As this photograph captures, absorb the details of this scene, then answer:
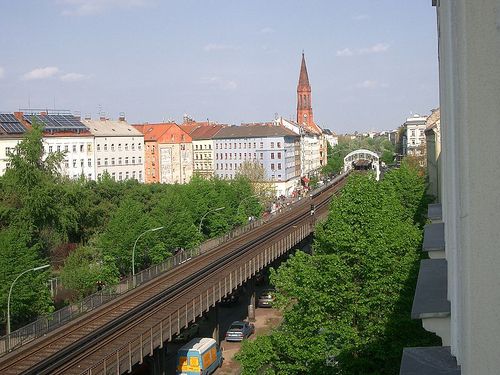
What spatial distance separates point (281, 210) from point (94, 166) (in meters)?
21.4

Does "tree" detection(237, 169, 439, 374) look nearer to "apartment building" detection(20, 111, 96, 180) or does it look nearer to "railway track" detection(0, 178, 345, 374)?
"railway track" detection(0, 178, 345, 374)

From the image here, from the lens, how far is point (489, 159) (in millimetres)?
2449

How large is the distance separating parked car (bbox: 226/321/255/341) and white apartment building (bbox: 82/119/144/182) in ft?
140

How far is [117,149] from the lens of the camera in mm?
82062

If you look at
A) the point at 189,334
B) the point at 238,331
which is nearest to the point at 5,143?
the point at 189,334

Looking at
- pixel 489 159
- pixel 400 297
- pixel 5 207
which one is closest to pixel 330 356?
pixel 400 297

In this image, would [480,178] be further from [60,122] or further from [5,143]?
[60,122]

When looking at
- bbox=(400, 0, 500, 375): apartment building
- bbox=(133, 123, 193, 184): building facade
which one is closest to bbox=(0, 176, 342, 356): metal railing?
bbox=(400, 0, 500, 375): apartment building

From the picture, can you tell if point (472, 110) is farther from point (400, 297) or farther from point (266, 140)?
point (266, 140)

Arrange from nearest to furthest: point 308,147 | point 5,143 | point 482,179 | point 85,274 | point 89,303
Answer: point 482,179
point 89,303
point 85,274
point 5,143
point 308,147

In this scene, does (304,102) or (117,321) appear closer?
(117,321)

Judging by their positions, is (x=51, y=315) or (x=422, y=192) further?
(x=422, y=192)

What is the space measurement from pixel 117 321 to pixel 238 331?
9.44 m

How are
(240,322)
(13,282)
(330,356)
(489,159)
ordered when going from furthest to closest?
(240,322), (13,282), (330,356), (489,159)
